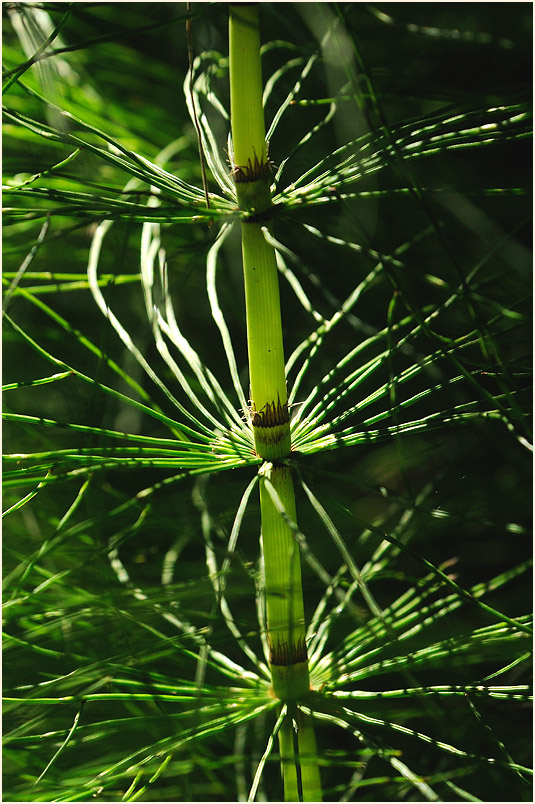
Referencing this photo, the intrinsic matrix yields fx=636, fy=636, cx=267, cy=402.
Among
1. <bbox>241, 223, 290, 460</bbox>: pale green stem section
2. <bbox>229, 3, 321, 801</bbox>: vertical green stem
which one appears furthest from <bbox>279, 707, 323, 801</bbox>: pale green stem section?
<bbox>241, 223, 290, 460</bbox>: pale green stem section

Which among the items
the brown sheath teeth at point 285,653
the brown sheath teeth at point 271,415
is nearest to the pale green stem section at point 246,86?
the brown sheath teeth at point 271,415

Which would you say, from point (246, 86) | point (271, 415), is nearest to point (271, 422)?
point (271, 415)

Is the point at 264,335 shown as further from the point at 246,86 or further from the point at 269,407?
the point at 246,86

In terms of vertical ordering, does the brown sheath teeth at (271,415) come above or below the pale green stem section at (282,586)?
above

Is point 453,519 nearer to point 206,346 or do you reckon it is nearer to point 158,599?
point 158,599

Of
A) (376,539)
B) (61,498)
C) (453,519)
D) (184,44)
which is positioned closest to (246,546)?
(376,539)

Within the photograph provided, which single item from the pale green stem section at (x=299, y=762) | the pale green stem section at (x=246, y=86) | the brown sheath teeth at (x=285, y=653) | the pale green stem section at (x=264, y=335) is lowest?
the pale green stem section at (x=299, y=762)

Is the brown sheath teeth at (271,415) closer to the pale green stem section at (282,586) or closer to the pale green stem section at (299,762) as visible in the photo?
the pale green stem section at (282,586)

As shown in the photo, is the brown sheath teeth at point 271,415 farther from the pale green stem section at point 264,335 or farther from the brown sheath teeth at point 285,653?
the brown sheath teeth at point 285,653
